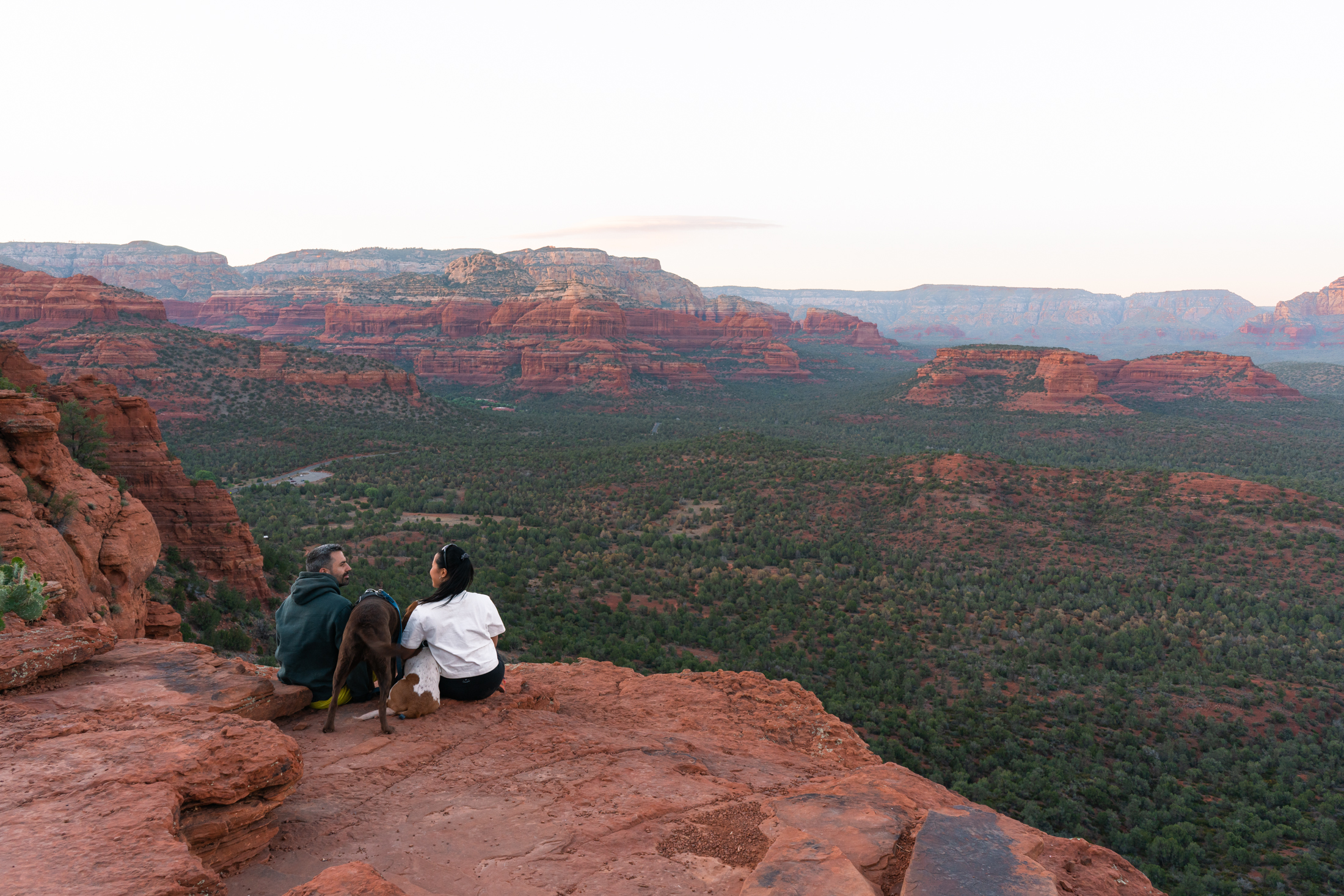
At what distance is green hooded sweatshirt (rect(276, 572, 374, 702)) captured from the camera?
6.05 meters

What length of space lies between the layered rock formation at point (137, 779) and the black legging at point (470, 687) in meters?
1.49

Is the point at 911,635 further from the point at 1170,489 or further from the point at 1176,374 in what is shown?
the point at 1176,374

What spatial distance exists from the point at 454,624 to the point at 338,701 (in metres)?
1.20

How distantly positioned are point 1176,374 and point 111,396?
113m

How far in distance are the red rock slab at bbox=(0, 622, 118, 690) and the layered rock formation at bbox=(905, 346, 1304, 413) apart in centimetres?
8828

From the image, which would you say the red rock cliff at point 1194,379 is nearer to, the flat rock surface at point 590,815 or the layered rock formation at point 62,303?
the flat rock surface at point 590,815

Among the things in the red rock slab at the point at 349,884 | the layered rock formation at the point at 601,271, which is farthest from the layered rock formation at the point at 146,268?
the red rock slab at the point at 349,884

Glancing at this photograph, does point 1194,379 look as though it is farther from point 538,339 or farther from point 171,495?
point 171,495

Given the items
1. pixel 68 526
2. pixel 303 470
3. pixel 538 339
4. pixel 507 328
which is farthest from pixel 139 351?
pixel 507 328

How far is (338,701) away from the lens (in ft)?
19.7

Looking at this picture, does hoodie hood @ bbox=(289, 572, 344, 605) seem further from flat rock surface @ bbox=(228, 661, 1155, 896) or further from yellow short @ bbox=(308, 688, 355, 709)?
flat rock surface @ bbox=(228, 661, 1155, 896)

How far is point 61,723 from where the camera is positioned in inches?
174

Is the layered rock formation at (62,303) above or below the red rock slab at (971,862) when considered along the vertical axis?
above

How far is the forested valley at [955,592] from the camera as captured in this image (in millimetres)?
13969
